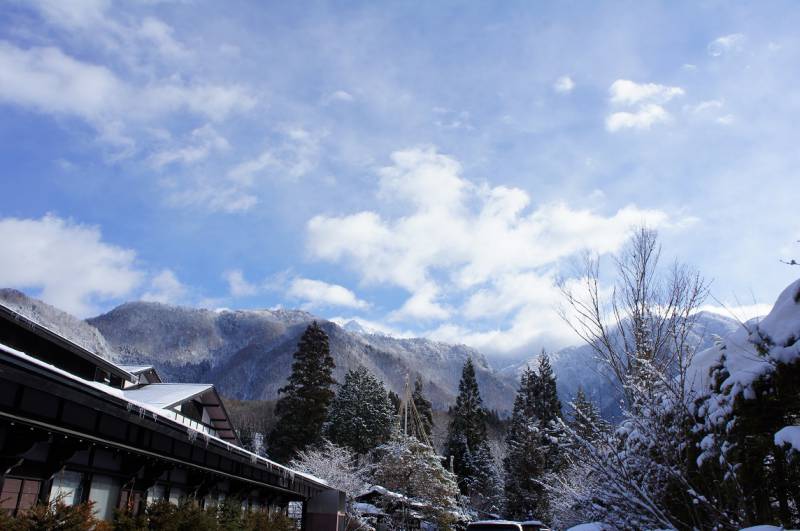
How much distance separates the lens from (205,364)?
474 feet

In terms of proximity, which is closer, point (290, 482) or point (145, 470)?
point (145, 470)

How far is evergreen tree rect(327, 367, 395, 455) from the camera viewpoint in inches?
1870

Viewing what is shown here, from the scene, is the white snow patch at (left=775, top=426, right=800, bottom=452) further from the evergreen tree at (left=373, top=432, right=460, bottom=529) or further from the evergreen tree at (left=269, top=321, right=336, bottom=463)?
the evergreen tree at (left=269, top=321, right=336, bottom=463)

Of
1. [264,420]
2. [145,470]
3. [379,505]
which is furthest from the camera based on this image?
[264,420]

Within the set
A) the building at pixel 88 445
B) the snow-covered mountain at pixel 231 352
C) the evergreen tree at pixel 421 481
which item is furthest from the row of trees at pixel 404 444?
the snow-covered mountain at pixel 231 352

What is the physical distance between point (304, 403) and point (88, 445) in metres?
35.7

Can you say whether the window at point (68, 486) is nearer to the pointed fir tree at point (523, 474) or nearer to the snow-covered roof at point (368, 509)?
the snow-covered roof at point (368, 509)

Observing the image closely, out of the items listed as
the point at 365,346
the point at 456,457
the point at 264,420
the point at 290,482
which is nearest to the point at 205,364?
the point at 365,346

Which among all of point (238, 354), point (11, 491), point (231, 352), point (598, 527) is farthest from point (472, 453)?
point (231, 352)

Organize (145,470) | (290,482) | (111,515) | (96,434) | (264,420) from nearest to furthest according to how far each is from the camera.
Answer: (96,434), (111,515), (145,470), (290,482), (264,420)

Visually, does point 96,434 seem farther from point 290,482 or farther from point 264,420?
point 264,420

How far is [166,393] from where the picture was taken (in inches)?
859

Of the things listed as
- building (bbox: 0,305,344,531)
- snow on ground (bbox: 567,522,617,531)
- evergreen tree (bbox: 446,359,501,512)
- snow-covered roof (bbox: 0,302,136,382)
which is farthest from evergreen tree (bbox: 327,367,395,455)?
snow on ground (bbox: 567,522,617,531)

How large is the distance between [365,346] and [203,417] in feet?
434
